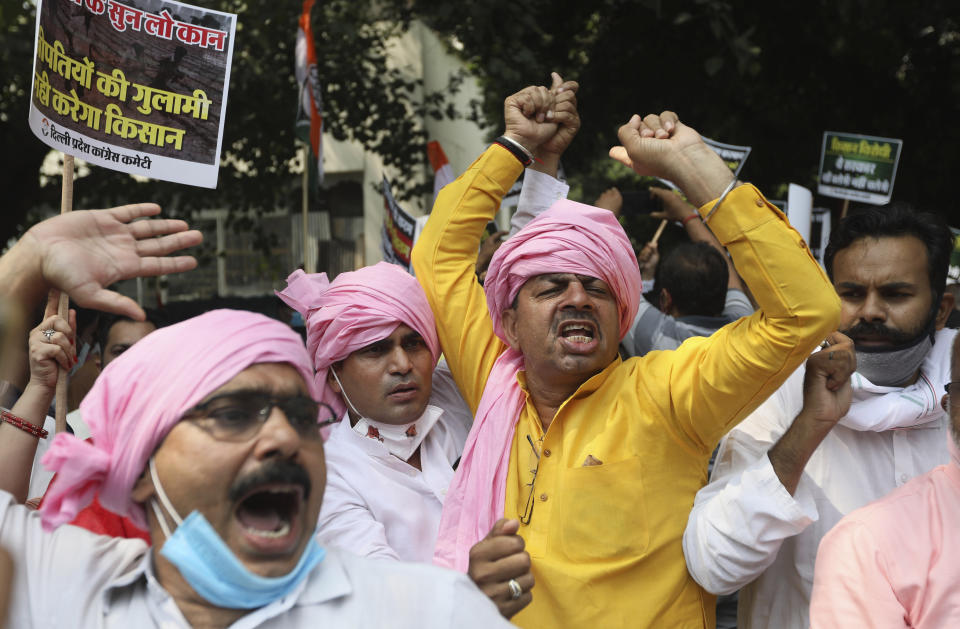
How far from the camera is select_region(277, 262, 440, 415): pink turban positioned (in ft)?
11.0

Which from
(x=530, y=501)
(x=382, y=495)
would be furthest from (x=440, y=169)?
(x=530, y=501)

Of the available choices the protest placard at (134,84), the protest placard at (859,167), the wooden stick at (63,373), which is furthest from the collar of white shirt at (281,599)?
the protest placard at (859,167)

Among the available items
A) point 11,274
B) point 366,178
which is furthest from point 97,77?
point 366,178

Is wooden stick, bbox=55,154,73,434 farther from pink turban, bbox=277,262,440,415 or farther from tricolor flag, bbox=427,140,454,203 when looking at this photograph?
tricolor flag, bbox=427,140,454,203

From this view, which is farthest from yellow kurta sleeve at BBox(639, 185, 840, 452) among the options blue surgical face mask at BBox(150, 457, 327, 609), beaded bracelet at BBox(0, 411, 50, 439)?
beaded bracelet at BBox(0, 411, 50, 439)

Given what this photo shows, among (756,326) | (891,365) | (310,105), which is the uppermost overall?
(310,105)

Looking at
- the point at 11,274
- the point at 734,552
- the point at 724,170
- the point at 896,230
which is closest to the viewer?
the point at 11,274

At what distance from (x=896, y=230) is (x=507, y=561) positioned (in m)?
1.77

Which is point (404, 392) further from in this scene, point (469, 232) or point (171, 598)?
point (171, 598)

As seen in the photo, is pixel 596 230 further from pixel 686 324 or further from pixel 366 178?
pixel 366 178

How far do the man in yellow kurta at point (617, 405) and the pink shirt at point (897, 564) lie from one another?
40 cm

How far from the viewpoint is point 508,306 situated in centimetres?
324

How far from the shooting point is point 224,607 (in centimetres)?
205

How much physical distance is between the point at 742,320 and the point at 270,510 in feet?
4.52
